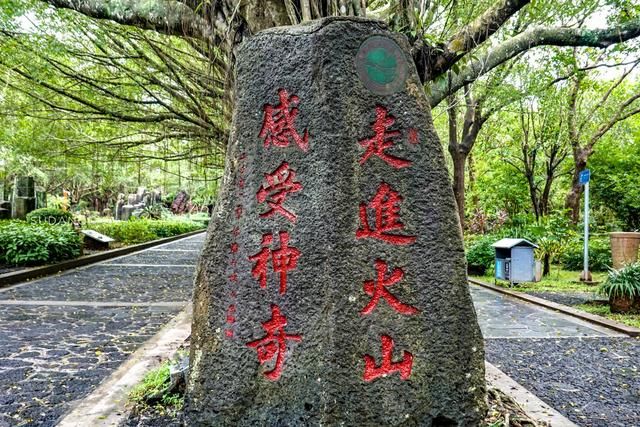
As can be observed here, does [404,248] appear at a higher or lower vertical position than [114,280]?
higher

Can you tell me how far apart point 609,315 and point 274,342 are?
6.18 metres

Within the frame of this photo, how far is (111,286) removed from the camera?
27.1 ft

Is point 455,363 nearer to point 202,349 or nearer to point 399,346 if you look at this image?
point 399,346

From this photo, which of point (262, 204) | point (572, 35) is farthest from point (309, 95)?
point (572, 35)

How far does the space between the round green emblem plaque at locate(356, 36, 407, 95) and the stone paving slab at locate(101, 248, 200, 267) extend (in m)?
10.3

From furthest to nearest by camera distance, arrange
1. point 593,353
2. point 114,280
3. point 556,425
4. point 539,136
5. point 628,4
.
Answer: point 539,136 → point 114,280 → point 628,4 → point 593,353 → point 556,425

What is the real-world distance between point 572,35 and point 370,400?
4.64 metres

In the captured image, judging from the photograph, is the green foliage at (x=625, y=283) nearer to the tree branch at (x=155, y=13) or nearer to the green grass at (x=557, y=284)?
the green grass at (x=557, y=284)

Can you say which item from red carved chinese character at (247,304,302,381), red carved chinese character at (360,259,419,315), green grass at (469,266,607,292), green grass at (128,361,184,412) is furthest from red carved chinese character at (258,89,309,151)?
green grass at (469,266,607,292)

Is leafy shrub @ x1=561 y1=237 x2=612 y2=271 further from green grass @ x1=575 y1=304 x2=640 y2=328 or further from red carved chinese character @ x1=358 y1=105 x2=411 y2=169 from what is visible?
red carved chinese character @ x1=358 y1=105 x2=411 y2=169

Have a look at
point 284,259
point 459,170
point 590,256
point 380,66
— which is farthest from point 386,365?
point 459,170

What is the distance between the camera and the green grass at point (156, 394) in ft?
9.88

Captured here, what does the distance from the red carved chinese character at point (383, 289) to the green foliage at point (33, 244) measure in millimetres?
9377

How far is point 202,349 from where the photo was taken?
241cm
